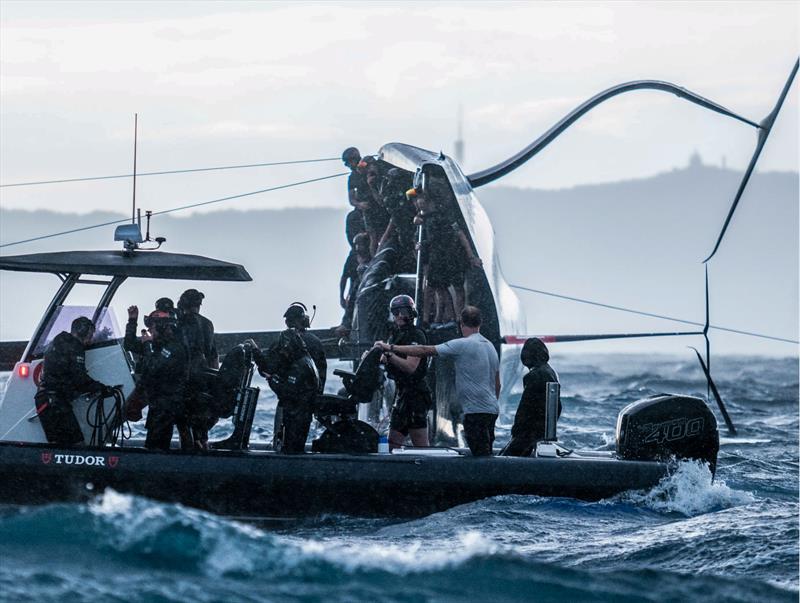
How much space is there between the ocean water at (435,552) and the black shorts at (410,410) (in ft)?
3.45

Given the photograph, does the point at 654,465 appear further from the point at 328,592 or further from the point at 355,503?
the point at 328,592

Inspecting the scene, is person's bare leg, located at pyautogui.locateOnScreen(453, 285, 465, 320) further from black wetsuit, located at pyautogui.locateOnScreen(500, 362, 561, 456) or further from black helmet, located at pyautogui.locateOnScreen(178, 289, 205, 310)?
black helmet, located at pyautogui.locateOnScreen(178, 289, 205, 310)

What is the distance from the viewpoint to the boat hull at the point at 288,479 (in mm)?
10453

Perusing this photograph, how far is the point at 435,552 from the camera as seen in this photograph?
8797 millimetres

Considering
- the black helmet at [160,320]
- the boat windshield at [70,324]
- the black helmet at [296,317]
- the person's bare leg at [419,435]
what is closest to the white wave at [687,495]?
the person's bare leg at [419,435]

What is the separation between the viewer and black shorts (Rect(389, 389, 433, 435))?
37.3 feet

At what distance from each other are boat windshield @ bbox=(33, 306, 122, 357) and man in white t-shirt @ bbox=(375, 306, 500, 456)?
2377 millimetres

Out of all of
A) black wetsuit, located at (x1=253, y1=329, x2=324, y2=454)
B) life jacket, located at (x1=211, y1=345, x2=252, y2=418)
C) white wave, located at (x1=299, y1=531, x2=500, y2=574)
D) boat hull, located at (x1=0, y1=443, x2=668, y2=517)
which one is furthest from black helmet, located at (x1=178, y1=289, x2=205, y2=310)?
white wave, located at (x1=299, y1=531, x2=500, y2=574)

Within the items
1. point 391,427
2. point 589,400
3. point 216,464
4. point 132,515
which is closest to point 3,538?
point 132,515

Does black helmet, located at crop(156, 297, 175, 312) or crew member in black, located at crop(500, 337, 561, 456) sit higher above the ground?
black helmet, located at crop(156, 297, 175, 312)

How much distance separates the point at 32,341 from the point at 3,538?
239 cm

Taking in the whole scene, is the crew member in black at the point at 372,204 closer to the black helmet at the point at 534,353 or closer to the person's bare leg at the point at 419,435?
the person's bare leg at the point at 419,435

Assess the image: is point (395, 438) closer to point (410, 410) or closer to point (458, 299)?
point (410, 410)

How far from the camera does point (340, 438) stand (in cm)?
1124
